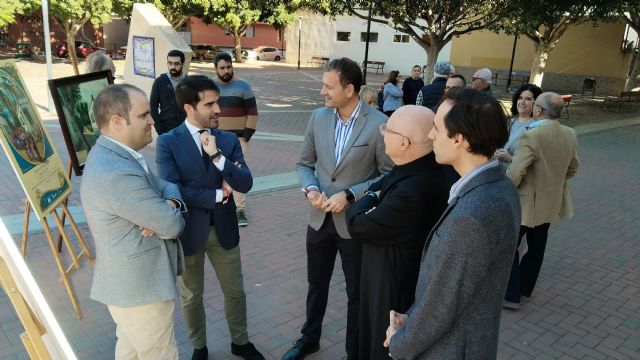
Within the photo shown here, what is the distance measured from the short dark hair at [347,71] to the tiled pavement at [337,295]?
199cm

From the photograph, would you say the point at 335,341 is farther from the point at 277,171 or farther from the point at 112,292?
the point at 277,171

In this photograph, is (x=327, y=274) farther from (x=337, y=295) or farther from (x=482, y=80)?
(x=482, y=80)

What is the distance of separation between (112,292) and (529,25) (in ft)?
46.1

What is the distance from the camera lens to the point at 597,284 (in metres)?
4.77

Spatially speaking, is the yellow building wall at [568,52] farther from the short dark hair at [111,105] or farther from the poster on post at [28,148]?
the short dark hair at [111,105]

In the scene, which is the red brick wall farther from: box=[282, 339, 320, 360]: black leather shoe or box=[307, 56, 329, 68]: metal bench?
box=[282, 339, 320, 360]: black leather shoe

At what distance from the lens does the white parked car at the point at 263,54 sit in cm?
3984

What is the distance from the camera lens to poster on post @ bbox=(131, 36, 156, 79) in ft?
31.5

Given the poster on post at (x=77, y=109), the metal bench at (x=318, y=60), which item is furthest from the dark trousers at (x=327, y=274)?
the metal bench at (x=318, y=60)

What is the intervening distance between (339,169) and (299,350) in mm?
1360

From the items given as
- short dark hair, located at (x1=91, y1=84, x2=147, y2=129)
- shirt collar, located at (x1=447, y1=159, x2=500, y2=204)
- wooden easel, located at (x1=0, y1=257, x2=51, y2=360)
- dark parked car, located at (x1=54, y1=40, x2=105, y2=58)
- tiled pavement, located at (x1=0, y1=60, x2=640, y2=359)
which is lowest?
tiled pavement, located at (x1=0, y1=60, x2=640, y2=359)

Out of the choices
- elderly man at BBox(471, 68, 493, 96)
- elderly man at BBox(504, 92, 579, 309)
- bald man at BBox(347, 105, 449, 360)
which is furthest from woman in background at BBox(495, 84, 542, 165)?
bald man at BBox(347, 105, 449, 360)

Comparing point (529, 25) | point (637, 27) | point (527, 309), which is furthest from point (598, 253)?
point (637, 27)

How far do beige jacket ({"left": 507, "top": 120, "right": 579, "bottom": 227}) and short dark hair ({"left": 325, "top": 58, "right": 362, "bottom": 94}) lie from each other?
170 centimetres
